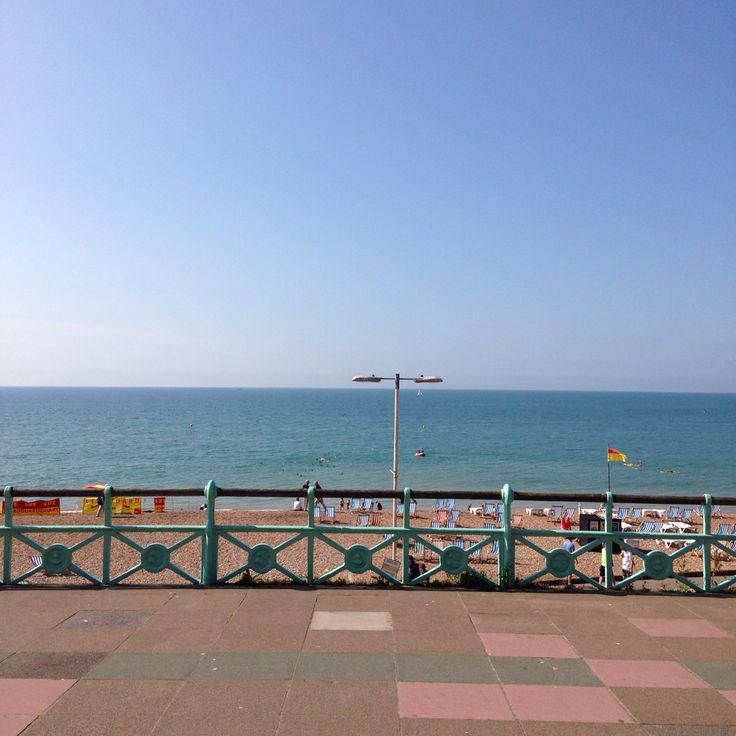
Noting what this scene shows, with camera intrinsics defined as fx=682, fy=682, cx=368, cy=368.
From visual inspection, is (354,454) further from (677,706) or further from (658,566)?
(677,706)

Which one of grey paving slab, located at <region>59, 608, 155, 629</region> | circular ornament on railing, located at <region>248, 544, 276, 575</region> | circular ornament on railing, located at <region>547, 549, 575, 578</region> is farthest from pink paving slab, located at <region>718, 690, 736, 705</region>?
grey paving slab, located at <region>59, 608, 155, 629</region>

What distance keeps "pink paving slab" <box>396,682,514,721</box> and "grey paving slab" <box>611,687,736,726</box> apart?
2.79 ft

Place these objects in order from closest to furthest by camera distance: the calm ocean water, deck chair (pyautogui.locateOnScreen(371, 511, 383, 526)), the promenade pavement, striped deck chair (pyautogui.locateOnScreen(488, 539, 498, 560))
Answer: the promenade pavement, striped deck chair (pyautogui.locateOnScreen(488, 539, 498, 560)), deck chair (pyautogui.locateOnScreen(371, 511, 383, 526)), the calm ocean water

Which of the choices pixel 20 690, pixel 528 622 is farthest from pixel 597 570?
pixel 20 690

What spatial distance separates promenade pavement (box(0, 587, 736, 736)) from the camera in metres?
4.23

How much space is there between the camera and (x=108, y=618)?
6.26 m

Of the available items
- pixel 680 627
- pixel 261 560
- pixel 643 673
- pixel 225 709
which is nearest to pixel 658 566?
pixel 680 627

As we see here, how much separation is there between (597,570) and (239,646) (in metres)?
17.4

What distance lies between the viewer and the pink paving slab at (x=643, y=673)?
16.0 feet

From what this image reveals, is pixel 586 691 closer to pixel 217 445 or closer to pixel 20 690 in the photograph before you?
pixel 20 690

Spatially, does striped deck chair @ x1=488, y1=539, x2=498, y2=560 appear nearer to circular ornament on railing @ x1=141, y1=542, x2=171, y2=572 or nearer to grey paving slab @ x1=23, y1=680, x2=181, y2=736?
circular ornament on railing @ x1=141, y1=542, x2=171, y2=572

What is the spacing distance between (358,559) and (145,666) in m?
2.75

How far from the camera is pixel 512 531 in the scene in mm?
7383

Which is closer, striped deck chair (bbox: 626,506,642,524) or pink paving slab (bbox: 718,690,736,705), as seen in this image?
pink paving slab (bbox: 718,690,736,705)
